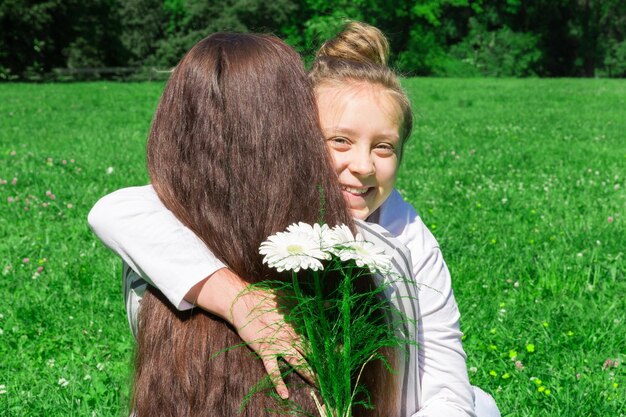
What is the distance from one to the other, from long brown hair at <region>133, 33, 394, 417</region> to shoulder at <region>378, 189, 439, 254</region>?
1.57 feet

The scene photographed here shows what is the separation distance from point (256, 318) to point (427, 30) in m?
52.0

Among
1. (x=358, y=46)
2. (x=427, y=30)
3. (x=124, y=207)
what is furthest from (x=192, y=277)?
(x=427, y=30)

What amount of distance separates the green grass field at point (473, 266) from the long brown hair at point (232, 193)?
0.83 meters

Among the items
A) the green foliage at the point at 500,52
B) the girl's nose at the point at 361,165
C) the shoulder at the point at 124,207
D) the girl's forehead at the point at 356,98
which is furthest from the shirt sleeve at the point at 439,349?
the green foliage at the point at 500,52

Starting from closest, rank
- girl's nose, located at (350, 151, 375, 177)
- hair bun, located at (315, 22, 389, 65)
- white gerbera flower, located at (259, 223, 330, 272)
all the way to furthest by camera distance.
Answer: white gerbera flower, located at (259, 223, 330, 272)
girl's nose, located at (350, 151, 375, 177)
hair bun, located at (315, 22, 389, 65)

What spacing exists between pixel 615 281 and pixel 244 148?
153 inches

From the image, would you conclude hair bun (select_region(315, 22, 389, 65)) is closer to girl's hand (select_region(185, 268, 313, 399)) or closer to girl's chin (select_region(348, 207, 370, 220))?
girl's chin (select_region(348, 207, 370, 220))

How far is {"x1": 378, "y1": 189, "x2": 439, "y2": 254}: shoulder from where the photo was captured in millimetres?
2133

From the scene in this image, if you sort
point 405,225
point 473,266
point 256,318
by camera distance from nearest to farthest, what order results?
point 256,318 < point 405,225 < point 473,266

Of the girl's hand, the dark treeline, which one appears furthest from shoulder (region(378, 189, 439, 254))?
the dark treeline

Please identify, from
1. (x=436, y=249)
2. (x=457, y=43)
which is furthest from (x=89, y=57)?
(x=436, y=249)

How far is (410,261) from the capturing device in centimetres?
182

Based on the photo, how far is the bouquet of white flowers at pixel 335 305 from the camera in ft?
4.67

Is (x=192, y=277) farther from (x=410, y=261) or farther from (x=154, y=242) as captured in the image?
(x=410, y=261)
